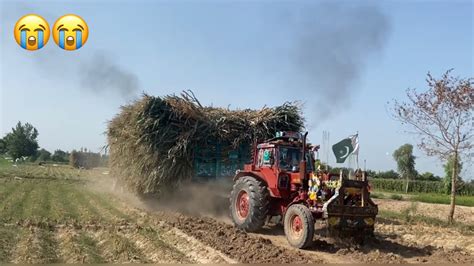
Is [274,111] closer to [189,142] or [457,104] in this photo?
[189,142]

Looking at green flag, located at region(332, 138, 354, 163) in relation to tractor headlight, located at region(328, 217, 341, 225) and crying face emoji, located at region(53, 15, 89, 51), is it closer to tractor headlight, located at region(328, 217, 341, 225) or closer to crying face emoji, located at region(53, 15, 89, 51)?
tractor headlight, located at region(328, 217, 341, 225)

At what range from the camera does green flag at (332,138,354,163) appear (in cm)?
1070

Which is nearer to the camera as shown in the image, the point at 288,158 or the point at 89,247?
the point at 89,247

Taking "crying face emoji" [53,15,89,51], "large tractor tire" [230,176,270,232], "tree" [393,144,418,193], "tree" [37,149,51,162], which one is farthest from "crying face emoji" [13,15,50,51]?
"tree" [37,149,51,162]

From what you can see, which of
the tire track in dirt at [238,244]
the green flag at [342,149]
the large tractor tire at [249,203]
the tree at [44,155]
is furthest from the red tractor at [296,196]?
the tree at [44,155]

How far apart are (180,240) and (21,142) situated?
70.4 meters

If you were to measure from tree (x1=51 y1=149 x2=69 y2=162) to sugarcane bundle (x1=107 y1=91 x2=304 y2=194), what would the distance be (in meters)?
83.0

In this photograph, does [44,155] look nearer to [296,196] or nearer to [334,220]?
[296,196]

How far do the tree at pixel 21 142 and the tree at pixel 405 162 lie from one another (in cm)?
5336

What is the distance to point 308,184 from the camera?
33.7ft

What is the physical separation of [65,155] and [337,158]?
3774 inches

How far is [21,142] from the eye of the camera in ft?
239

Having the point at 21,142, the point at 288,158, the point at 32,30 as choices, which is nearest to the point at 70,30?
the point at 32,30

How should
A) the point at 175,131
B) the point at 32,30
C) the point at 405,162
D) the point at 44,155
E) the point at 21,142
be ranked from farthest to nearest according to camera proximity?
the point at 44,155, the point at 21,142, the point at 405,162, the point at 175,131, the point at 32,30
